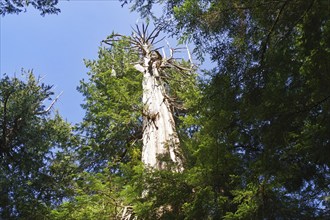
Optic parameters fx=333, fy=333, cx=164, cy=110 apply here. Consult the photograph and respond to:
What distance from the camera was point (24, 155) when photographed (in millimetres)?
9023

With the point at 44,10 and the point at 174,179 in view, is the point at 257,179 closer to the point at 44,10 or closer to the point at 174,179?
the point at 174,179

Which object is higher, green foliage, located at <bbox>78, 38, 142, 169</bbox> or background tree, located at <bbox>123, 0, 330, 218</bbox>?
green foliage, located at <bbox>78, 38, 142, 169</bbox>

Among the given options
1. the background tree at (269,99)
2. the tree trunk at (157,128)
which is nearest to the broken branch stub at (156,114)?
the tree trunk at (157,128)

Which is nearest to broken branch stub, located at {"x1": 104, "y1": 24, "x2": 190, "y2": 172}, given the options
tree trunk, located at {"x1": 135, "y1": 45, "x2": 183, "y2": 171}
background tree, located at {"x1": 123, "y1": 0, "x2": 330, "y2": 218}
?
tree trunk, located at {"x1": 135, "y1": 45, "x2": 183, "y2": 171}

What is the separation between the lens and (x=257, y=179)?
4.04m

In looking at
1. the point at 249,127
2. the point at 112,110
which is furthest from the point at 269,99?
the point at 112,110

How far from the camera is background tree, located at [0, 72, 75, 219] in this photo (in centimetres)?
844

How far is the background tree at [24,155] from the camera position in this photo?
844 cm

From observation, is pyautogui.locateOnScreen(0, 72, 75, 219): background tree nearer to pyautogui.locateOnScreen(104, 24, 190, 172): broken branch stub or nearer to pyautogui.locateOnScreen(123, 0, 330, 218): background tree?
pyautogui.locateOnScreen(104, 24, 190, 172): broken branch stub

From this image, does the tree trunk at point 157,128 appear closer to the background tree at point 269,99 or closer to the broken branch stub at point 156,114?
the broken branch stub at point 156,114

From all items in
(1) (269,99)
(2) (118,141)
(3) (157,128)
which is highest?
(2) (118,141)

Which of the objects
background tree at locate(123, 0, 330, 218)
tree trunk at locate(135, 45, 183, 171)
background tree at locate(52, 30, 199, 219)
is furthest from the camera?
tree trunk at locate(135, 45, 183, 171)

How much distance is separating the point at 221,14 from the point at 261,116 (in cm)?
143

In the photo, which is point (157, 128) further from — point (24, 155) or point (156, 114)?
point (24, 155)
